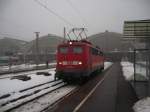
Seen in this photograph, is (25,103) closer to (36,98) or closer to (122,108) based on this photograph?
(36,98)

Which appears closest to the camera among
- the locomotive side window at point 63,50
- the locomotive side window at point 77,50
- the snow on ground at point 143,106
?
the snow on ground at point 143,106

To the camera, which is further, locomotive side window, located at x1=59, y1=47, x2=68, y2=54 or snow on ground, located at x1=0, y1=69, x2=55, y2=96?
locomotive side window, located at x1=59, y1=47, x2=68, y2=54

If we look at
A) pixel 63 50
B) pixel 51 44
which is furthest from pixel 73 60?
pixel 51 44

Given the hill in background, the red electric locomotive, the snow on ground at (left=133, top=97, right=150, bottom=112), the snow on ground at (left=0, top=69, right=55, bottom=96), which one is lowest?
the snow on ground at (left=133, top=97, right=150, bottom=112)

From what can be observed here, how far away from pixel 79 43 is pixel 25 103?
9.84 m

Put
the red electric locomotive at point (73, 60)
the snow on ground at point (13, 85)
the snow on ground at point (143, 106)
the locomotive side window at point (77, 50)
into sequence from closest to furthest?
the snow on ground at point (143, 106)
the snow on ground at point (13, 85)
the red electric locomotive at point (73, 60)
the locomotive side window at point (77, 50)

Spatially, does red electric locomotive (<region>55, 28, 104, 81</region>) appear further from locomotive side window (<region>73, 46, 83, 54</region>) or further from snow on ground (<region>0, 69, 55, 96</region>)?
snow on ground (<region>0, 69, 55, 96</region>)

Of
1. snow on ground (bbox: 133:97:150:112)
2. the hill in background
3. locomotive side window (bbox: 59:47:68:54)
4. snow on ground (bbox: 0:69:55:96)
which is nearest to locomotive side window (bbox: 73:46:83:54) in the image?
locomotive side window (bbox: 59:47:68:54)

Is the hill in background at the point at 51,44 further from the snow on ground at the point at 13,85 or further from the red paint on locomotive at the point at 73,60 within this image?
the snow on ground at the point at 13,85

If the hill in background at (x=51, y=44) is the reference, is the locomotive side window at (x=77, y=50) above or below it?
below

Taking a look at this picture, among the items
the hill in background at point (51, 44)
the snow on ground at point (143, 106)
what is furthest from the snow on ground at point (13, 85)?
the hill in background at point (51, 44)

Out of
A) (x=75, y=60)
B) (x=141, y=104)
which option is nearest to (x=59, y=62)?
(x=75, y=60)

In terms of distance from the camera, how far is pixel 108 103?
11.8 m

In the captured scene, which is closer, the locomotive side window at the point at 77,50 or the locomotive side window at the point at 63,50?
the locomotive side window at the point at 77,50
